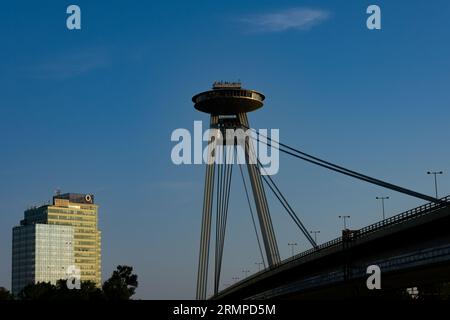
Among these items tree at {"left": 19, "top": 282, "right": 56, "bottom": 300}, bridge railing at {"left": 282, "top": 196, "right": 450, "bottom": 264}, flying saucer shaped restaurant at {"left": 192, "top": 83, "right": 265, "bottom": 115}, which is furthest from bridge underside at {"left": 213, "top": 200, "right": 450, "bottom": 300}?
tree at {"left": 19, "top": 282, "right": 56, "bottom": 300}

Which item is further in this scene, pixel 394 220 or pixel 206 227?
pixel 206 227

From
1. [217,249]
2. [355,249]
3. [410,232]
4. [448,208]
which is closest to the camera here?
[448,208]

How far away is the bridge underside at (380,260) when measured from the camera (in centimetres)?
7081

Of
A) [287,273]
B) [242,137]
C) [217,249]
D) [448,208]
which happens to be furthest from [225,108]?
[448,208]

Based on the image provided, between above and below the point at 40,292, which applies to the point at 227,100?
above

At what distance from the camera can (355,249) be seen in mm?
89375

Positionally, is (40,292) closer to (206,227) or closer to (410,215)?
(206,227)

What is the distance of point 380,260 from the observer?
86125 millimetres

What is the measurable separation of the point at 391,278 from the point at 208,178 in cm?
4777

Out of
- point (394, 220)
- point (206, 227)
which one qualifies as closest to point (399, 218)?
point (394, 220)

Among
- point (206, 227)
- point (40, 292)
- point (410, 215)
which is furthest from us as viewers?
point (40, 292)
